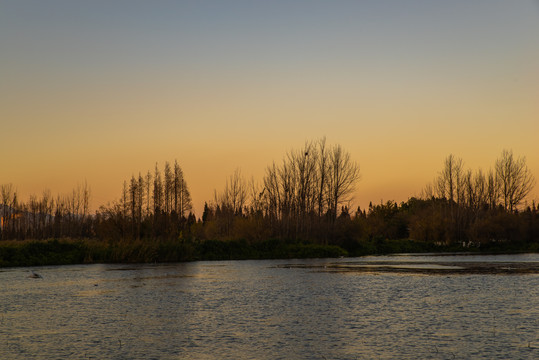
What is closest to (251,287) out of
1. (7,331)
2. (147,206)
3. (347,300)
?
(347,300)

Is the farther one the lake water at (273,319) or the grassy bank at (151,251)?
the grassy bank at (151,251)

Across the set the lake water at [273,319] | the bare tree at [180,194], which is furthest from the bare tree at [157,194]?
the lake water at [273,319]

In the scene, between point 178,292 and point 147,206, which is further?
point 147,206

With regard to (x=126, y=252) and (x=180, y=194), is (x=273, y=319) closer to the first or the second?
(x=126, y=252)

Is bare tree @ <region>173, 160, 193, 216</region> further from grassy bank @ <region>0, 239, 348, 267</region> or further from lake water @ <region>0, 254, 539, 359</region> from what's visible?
lake water @ <region>0, 254, 539, 359</region>

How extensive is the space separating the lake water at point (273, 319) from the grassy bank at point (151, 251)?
15.1m

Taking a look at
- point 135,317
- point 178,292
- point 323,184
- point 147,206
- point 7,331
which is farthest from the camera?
point 323,184

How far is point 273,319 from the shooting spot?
573 inches

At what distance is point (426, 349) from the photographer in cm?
1082

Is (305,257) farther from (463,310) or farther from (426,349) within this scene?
(426,349)

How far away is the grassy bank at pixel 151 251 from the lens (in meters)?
38.9

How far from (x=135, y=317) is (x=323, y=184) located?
5626 cm

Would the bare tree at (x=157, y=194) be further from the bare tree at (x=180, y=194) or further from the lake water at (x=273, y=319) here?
the lake water at (x=273, y=319)

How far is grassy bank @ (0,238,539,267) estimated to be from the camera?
128ft
